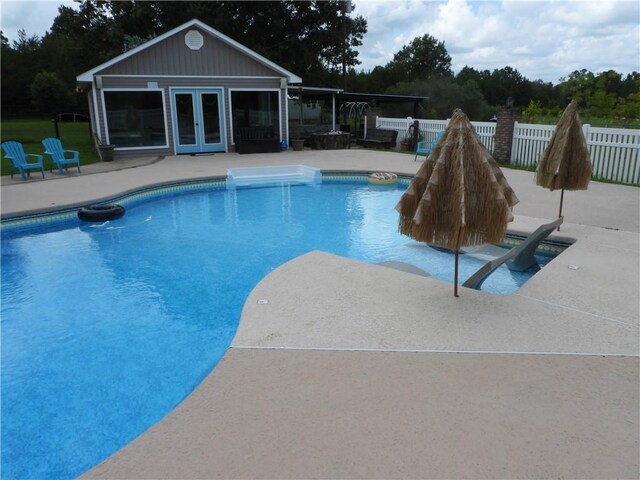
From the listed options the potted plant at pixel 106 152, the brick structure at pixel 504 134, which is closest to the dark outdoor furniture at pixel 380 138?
the brick structure at pixel 504 134

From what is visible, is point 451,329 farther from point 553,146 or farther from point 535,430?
point 553,146

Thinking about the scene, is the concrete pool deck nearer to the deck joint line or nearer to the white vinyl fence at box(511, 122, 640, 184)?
the deck joint line

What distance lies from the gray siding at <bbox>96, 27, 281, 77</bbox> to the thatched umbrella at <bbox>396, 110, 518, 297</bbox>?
1337 cm

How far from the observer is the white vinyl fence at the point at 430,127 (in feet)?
46.5

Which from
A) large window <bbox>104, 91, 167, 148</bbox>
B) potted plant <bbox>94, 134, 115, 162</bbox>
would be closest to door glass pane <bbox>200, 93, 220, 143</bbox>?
large window <bbox>104, 91, 167, 148</bbox>

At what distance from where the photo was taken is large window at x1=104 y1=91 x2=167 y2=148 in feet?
48.0

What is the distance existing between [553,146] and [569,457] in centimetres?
473

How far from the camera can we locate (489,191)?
372 cm

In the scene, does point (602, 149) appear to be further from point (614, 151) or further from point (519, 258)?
point (519, 258)

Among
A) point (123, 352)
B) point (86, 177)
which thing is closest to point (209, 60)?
point (86, 177)

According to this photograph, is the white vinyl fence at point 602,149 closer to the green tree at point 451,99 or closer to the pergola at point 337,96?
the pergola at point 337,96

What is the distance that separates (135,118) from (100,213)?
7683 mm

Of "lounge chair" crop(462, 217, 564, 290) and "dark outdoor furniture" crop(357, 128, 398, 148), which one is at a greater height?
"dark outdoor furniture" crop(357, 128, 398, 148)

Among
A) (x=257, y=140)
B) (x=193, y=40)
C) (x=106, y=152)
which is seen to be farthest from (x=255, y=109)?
(x=106, y=152)
